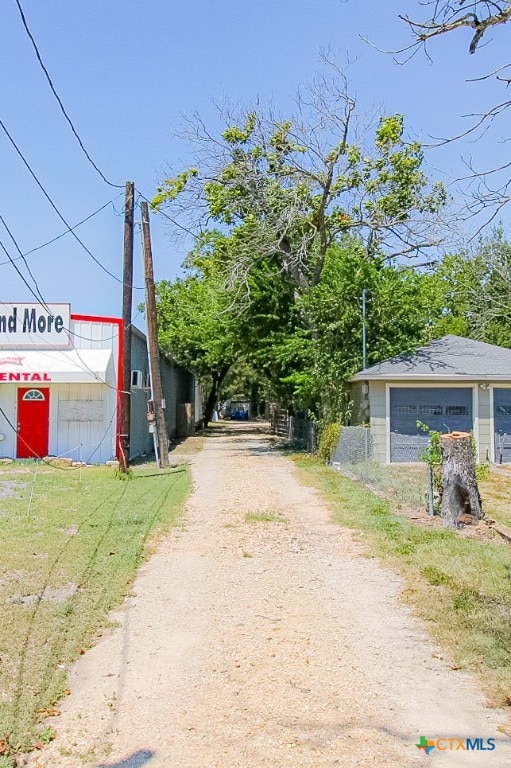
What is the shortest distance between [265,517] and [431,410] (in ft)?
33.0

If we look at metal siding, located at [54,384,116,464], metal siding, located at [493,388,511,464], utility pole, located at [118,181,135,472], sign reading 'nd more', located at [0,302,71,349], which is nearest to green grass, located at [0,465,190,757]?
utility pole, located at [118,181,135,472]

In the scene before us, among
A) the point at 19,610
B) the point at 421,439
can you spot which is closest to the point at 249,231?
the point at 421,439

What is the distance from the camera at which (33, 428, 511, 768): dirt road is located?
3.65 metres

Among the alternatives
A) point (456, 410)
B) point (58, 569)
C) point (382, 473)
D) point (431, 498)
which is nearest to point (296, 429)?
point (456, 410)

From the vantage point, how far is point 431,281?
22719 mm

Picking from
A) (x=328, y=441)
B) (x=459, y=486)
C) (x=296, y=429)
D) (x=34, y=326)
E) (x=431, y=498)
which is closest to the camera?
(x=459, y=486)

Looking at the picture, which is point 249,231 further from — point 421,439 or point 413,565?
point 413,565

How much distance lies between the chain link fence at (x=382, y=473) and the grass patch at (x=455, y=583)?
686 millimetres

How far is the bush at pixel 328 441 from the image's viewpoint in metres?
18.6

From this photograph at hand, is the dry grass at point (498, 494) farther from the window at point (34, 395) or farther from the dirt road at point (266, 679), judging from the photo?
the window at point (34, 395)

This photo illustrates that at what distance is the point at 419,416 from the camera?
63.9 feet

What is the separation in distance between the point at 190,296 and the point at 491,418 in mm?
24378

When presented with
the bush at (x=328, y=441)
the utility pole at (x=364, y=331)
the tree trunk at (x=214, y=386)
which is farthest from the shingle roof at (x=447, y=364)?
the tree trunk at (x=214, y=386)

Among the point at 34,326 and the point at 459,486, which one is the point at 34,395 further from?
the point at 459,486
